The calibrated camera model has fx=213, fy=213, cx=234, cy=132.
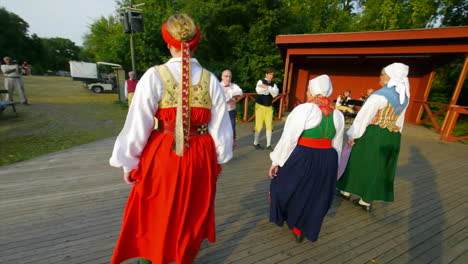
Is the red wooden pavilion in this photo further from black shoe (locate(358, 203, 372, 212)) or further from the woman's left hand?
the woman's left hand

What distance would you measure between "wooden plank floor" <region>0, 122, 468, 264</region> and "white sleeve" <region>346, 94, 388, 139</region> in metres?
1.04

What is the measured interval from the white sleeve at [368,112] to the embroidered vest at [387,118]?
60mm

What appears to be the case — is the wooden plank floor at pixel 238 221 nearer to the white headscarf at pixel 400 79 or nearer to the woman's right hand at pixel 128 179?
the woman's right hand at pixel 128 179

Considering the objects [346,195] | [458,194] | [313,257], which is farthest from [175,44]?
[458,194]

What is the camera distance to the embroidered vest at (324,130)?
181cm

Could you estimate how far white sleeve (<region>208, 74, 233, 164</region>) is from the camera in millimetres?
1322

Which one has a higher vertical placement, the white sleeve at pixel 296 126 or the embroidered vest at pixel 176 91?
the embroidered vest at pixel 176 91

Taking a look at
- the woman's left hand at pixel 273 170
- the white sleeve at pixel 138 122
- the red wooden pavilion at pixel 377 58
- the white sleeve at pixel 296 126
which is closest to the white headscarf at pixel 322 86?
the white sleeve at pixel 296 126

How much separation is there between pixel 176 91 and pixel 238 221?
1712 millimetres

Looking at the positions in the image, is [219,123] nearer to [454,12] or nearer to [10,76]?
[10,76]

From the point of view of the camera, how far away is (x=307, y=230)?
1.99 meters

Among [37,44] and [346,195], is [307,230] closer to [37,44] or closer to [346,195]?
[346,195]

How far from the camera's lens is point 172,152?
1.23 meters

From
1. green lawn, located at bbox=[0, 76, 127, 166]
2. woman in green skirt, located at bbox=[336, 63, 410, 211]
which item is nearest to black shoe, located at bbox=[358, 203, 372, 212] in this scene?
woman in green skirt, located at bbox=[336, 63, 410, 211]
